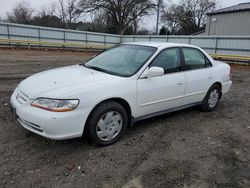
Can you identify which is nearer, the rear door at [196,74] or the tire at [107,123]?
the tire at [107,123]

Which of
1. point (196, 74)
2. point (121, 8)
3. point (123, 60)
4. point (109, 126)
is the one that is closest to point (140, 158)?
point (109, 126)

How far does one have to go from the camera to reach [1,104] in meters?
5.26

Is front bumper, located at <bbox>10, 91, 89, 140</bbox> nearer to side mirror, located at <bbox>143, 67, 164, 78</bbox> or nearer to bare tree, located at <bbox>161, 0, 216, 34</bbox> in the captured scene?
side mirror, located at <bbox>143, 67, 164, 78</bbox>

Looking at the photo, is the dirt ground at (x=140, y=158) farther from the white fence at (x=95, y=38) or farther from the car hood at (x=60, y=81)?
the white fence at (x=95, y=38)

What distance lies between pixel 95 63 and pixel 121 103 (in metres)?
1.17

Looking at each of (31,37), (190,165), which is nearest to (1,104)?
(190,165)

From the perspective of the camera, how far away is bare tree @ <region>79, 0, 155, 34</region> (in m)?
33.5

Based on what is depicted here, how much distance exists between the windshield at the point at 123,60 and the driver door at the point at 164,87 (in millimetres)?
220

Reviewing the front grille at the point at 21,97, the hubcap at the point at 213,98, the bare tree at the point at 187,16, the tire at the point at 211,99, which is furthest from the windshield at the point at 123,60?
the bare tree at the point at 187,16

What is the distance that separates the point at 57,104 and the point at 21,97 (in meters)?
0.73

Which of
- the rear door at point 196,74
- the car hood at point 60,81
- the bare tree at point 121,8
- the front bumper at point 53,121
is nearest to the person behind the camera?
the front bumper at point 53,121

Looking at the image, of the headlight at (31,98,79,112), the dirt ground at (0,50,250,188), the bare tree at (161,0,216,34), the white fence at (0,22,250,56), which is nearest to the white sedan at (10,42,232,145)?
the headlight at (31,98,79,112)

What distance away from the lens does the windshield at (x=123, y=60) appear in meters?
4.05

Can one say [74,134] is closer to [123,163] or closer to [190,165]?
[123,163]
